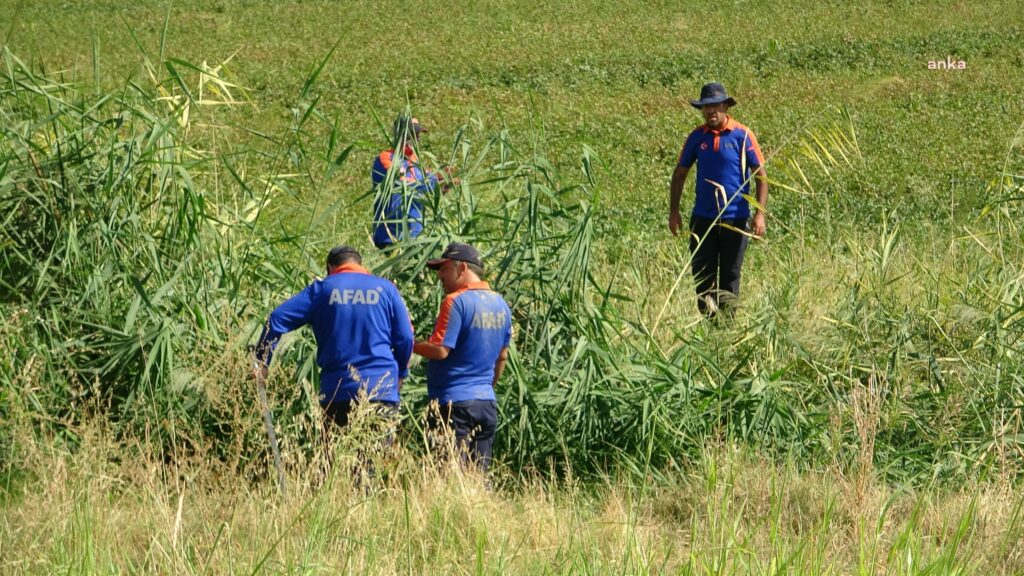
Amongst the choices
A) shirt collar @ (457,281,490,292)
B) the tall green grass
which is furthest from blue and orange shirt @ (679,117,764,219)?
shirt collar @ (457,281,490,292)

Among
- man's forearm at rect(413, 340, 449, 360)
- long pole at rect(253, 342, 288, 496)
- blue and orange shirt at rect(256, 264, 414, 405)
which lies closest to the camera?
long pole at rect(253, 342, 288, 496)

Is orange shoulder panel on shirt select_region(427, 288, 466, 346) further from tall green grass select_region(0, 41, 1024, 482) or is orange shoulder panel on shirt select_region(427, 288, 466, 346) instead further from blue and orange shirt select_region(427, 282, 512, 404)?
tall green grass select_region(0, 41, 1024, 482)

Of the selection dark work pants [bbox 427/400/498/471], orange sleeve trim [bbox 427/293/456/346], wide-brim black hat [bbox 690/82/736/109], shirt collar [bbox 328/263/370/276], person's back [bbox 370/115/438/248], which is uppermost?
wide-brim black hat [bbox 690/82/736/109]

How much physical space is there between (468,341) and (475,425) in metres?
0.37

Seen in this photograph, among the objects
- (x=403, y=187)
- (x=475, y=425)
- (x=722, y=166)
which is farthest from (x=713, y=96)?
(x=475, y=425)

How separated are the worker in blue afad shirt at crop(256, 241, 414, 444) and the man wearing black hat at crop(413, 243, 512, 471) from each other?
0.17 meters

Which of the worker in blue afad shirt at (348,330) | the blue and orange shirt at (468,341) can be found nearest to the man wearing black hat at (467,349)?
the blue and orange shirt at (468,341)

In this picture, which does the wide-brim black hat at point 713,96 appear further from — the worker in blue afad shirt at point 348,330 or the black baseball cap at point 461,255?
the worker in blue afad shirt at point 348,330

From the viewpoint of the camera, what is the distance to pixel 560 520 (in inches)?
178

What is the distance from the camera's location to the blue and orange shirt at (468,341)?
5.32 meters

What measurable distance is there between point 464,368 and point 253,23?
30.2 m

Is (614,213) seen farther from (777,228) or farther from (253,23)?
(253,23)

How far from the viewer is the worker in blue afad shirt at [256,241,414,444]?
17.0 ft

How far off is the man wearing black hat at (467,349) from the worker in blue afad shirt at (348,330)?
0.17 m
